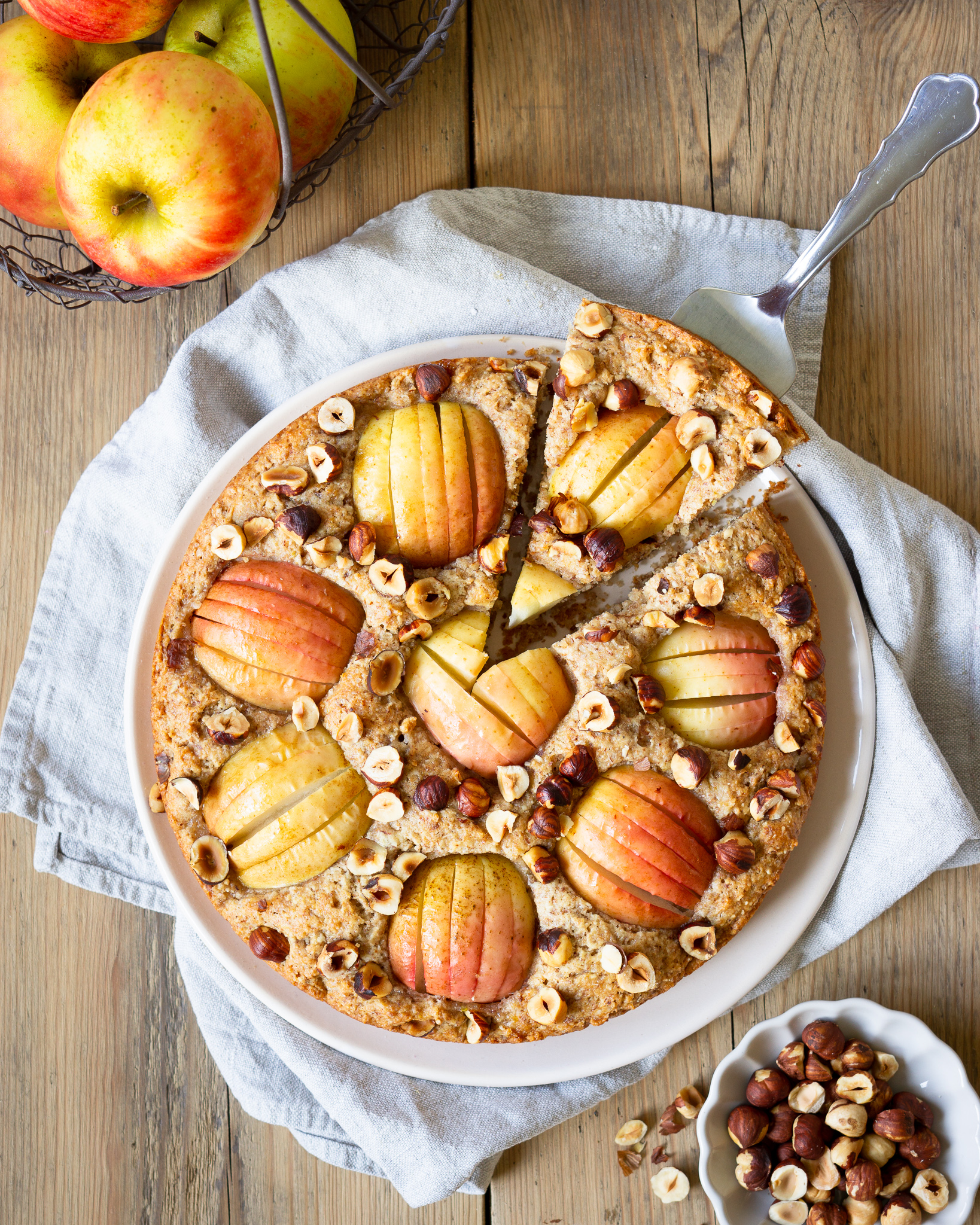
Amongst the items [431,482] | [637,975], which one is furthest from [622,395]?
[637,975]

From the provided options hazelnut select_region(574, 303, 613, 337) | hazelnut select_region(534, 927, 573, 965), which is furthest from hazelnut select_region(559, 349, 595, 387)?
hazelnut select_region(534, 927, 573, 965)

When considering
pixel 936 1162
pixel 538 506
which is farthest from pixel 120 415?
pixel 936 1162

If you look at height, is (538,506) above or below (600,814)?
above

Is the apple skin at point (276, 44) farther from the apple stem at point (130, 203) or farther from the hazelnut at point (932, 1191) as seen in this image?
the hazelnut at point (932, 1191)

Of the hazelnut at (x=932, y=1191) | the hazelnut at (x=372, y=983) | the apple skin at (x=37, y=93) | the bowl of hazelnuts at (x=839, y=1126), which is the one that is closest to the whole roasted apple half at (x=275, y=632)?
the hazelnut at (x=372, y=983)

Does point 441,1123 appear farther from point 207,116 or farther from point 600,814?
point 207,116

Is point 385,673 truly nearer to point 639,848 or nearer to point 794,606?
point 639,848
